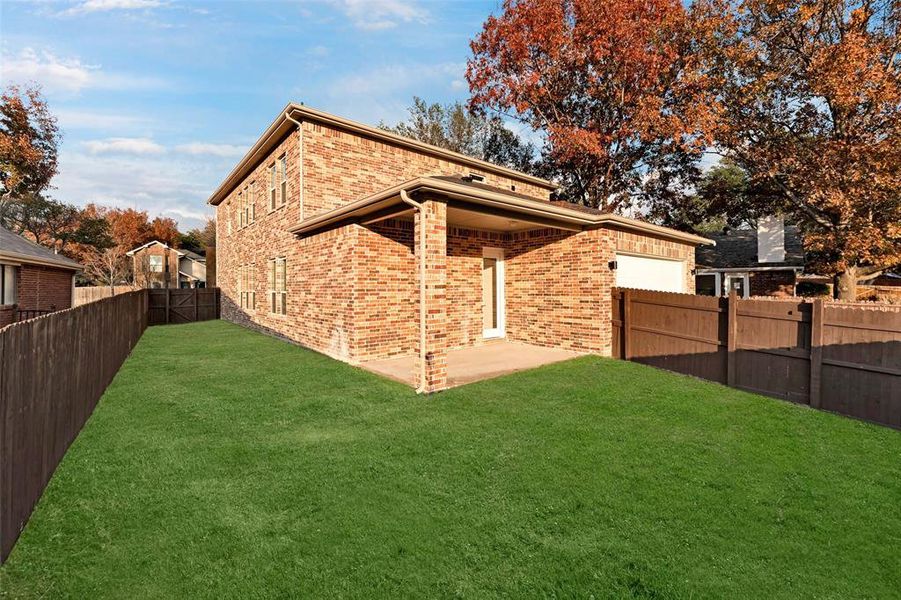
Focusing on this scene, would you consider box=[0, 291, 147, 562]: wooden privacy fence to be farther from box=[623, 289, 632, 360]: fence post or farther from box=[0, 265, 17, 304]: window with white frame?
box=[0, 265, 17, 304]: window with white frame

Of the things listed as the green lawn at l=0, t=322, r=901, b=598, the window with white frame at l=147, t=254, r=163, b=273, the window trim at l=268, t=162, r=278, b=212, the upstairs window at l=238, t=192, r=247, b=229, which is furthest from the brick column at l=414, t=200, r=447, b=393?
the window with white frame at l=147, t=254, r=163, b=273

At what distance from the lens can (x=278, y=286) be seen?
12.1 m

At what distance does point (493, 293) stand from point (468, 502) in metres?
7.74

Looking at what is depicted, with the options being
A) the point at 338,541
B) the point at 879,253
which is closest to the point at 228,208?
the point at 338,541

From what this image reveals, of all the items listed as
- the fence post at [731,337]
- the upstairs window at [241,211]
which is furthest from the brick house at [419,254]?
the upstairs window at [241,211]

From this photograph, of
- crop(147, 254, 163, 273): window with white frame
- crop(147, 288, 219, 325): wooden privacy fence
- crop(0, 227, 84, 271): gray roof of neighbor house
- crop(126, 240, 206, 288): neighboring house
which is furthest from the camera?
crop(147, 254, 163, 273): window with white frame

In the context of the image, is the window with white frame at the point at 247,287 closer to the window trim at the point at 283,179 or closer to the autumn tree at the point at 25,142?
the window trim at the point at 283,179

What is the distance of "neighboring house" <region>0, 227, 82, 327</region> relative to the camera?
44.6 ft

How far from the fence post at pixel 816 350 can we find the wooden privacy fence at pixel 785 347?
0.03ft

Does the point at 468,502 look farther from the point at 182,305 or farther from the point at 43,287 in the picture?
the point at 43,287

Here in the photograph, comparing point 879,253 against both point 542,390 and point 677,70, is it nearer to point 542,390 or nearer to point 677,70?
point 677,70

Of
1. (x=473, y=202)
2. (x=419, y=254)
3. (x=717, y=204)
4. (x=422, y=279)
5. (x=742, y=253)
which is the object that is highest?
(x=717, y=204)

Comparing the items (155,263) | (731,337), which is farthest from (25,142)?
(731,337)

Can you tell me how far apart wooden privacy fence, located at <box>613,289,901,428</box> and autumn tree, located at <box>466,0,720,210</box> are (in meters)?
9.81
